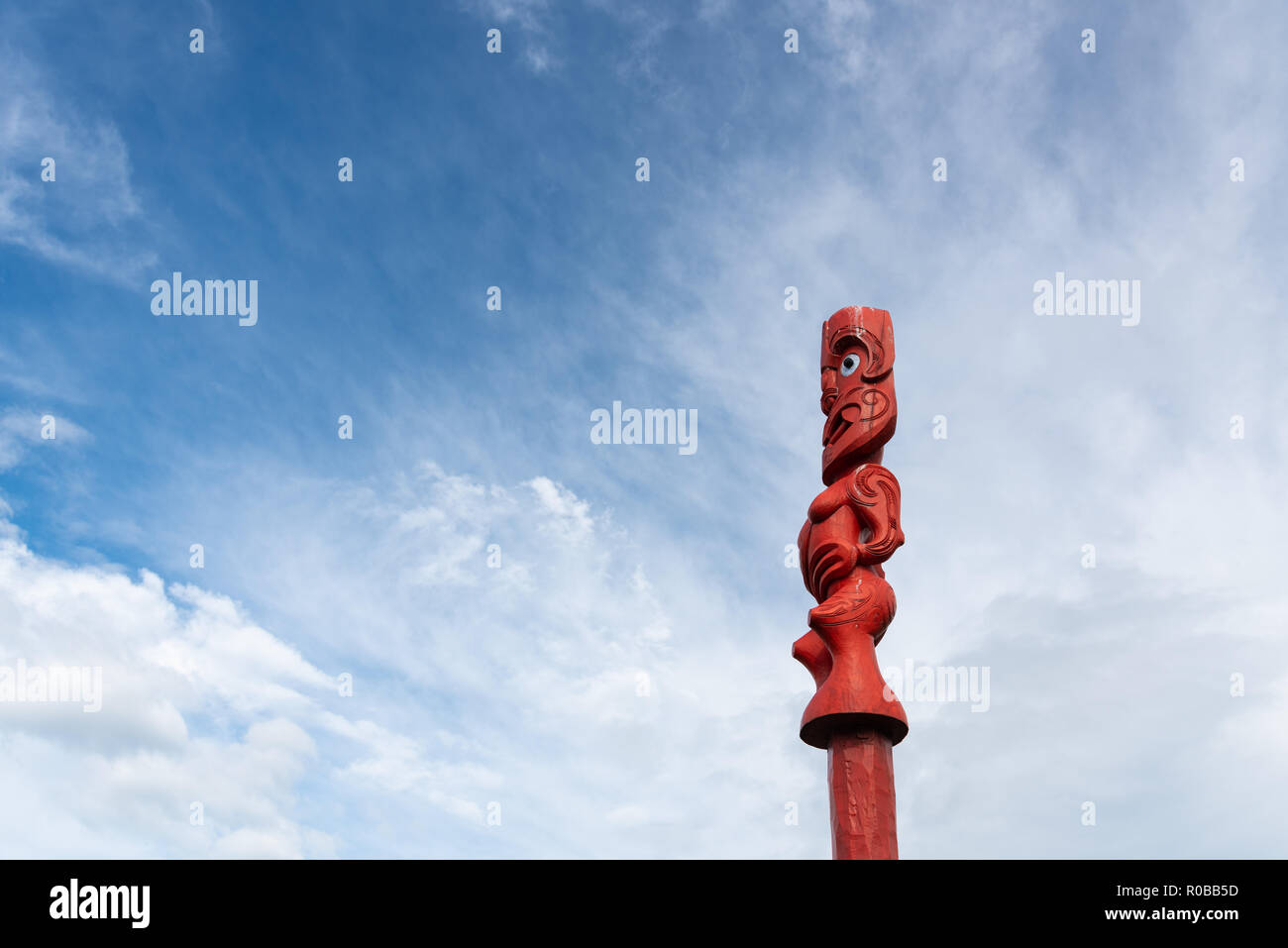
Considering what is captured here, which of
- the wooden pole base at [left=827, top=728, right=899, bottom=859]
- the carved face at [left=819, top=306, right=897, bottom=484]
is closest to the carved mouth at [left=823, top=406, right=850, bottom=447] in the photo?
the carved face at [left=819, top=306, right=897, bottom=484]

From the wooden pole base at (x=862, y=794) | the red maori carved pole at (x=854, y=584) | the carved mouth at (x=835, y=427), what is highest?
the carved mouth at (x=835, y=427)

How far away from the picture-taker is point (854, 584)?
10.6 metres

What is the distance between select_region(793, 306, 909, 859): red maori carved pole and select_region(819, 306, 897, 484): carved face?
0.5 inches

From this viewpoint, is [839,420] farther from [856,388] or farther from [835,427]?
[856,388]

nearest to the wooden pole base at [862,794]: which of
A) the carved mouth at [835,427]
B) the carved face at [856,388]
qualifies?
the carved face at [856,388]

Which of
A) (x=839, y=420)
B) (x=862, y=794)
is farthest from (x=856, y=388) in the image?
(x=862, y=794)

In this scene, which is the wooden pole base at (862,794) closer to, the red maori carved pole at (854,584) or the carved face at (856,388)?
the red maori carved pole at (854,584)

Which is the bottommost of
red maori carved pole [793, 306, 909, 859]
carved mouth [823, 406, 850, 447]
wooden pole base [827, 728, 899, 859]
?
wooden pole base [827, 728, 899, 859]

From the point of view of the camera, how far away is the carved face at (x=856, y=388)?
37.2 ft

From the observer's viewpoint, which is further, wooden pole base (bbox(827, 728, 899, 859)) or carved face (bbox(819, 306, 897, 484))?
carved face (bbox(819, 306, 897, 484))

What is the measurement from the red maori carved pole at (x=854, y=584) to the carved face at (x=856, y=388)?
0.01 metres

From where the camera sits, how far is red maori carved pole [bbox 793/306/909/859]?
385 inches

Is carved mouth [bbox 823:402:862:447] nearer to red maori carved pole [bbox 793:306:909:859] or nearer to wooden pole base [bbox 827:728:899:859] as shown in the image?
red maori carved pole [bbox 793:306:909:859]
